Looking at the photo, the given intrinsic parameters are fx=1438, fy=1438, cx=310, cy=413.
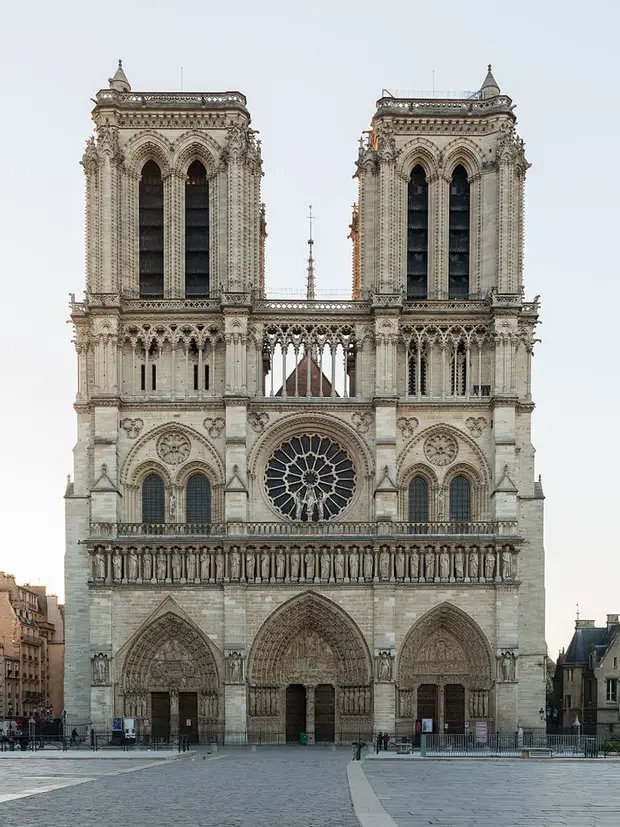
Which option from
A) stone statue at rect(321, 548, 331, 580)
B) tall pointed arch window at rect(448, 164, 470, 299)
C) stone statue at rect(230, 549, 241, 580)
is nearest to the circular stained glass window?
stone statue at rect(321, 548, 331, 580)

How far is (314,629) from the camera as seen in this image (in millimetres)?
60750

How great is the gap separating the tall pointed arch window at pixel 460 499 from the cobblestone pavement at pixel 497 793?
56.8ft

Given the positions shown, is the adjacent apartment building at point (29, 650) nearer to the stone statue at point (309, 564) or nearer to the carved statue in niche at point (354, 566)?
the stone statue at point (309, 564)

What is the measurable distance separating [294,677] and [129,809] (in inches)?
1411

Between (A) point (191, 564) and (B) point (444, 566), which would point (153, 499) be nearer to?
(A) point (191, 564)

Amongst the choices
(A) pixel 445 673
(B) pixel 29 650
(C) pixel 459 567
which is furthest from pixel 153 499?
(B) pixel 29 650

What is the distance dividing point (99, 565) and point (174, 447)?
6.07m

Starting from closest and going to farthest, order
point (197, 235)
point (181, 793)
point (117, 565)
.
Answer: point (181, 793), point (117, 565), point (197, 235)

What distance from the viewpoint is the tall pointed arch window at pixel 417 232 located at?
64.1 metres

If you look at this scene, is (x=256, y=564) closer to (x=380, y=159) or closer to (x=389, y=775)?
(x=380, y=159)

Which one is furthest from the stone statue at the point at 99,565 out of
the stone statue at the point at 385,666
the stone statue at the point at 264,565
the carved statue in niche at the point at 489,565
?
the carved statue in niche at the point at 489,565

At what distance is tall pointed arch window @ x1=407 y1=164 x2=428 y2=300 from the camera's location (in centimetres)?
6412

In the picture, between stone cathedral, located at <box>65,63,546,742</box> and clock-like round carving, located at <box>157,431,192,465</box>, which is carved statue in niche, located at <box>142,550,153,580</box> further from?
clock-like round carving, located at <box>157,431,192,465</box>

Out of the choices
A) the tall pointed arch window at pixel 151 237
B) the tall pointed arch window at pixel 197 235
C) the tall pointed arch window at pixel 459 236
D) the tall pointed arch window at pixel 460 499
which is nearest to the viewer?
the tall pointed arch window at pixel 460 499
